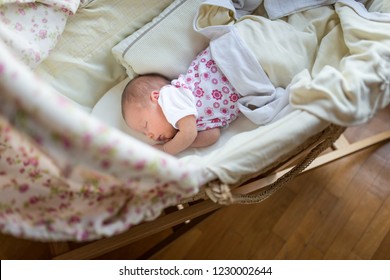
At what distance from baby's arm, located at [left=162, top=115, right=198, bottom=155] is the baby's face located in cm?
3

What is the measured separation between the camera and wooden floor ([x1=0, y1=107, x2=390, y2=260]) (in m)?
1.35

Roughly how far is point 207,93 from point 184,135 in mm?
130

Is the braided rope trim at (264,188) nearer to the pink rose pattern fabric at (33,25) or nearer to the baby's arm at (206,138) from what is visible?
the baby's arm at (206,138)

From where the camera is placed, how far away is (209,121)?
3.56ft

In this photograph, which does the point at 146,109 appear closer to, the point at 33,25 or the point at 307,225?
the point at 33,25

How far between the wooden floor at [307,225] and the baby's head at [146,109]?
0.41 meters

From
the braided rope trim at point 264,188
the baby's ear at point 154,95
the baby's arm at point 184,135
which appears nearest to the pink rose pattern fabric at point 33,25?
the baby's ear at point 154,95

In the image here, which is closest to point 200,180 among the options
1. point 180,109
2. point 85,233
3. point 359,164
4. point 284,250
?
point 85,233

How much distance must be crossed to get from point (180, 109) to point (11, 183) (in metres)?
0.42

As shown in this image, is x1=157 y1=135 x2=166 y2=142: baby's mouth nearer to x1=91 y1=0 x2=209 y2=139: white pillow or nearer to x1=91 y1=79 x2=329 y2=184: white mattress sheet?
x1=91 y1=0 x2=209 y2=139: white pillow

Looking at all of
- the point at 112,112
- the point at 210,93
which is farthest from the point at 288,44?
the point at 112,112

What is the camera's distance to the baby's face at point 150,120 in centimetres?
104

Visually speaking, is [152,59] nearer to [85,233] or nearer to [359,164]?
[85,233]

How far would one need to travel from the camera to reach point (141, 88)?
1057mm
